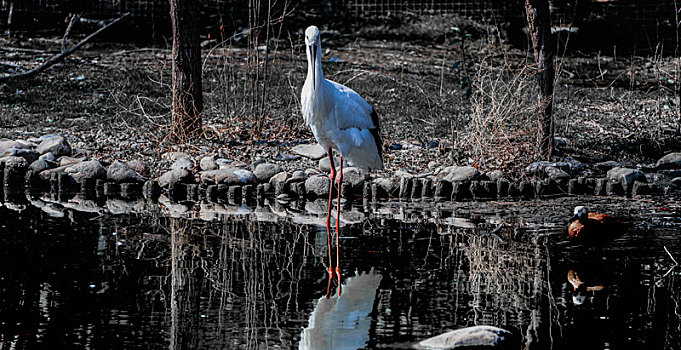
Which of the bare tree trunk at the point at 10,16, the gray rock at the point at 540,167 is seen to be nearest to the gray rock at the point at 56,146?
the gray rock at the point at 540,167

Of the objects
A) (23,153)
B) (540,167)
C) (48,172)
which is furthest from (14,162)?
(540,167)

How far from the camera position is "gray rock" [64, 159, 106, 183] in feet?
27.8

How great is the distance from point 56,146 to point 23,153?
335 millimetres

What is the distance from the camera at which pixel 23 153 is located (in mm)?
8891

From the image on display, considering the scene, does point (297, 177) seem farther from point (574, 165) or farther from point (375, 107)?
point (375, 107)

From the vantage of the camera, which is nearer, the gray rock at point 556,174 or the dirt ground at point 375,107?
the gray rock at point 556,174

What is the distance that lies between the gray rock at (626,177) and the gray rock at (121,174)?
462 cm

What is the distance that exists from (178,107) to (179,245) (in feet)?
12.5

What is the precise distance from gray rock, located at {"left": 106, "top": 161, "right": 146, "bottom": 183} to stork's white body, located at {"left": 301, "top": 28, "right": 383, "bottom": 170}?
2.12 m

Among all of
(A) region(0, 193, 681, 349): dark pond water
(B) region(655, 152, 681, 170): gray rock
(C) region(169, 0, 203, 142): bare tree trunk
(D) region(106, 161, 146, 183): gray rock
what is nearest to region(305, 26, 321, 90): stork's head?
(A) region(0, 193, 681, 349): dark pond water

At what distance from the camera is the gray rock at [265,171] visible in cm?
850

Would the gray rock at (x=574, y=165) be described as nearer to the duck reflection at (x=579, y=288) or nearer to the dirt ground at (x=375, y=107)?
the dirt ground at (x=375, y=107)

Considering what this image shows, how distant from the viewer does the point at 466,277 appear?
5.11 m

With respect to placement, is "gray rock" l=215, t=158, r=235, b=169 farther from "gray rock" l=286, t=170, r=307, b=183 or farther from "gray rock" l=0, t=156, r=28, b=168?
"gray rock" l=0, t=156, r=28, b=168
